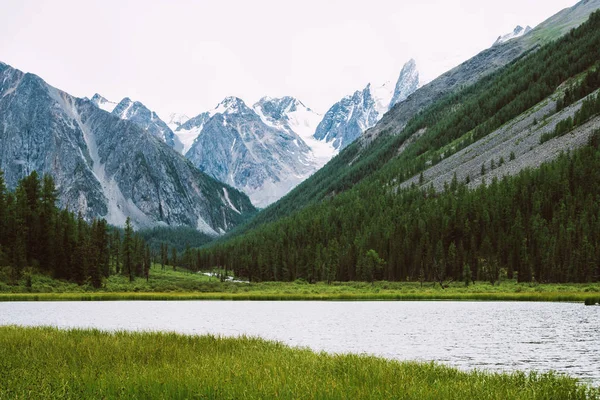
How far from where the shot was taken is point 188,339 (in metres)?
25.5

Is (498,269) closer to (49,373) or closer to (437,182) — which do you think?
(437,182)

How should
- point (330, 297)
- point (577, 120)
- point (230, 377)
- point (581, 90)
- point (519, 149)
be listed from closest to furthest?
point (230, 377), point (330, 297), point (577, 120), point (519, 149), point (581, 90)

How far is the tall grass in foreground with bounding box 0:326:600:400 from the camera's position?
13984mm

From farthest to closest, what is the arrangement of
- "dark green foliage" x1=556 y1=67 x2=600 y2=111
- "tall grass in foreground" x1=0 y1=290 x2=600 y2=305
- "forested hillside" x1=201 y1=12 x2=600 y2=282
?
"dark green foliage" x1=556 y1=67 x2=600 y2=111
"forested hillside" x1=201 y1=12 x2=600 y2=282
"tall grass in foreground" x1=0 y1=290 x2=600 y2=305

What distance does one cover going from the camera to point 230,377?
15.8 m

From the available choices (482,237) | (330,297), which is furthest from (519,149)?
(330,297)

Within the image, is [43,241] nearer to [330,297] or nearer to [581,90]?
[330,297]

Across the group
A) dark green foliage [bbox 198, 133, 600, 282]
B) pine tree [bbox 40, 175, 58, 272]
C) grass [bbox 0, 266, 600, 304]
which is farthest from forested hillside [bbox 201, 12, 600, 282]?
pine tree [bbox 40, 175, 58, 272]

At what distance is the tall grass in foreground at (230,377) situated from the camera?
13984 mm

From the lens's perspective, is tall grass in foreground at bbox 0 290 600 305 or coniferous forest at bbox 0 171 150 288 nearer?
tall grass in foreground at bbox 0 290 600 305

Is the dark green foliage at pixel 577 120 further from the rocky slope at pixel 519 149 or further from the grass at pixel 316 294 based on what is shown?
the grass at pixel 316 294

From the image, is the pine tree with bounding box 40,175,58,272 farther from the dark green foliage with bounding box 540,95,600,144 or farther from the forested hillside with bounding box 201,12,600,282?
the dark green foliage with bounding box 540,95,600,144

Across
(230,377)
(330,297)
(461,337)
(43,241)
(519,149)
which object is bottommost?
(330,297)

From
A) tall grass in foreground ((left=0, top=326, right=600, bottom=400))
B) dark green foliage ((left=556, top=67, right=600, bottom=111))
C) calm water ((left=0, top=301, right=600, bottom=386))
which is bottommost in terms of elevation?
calm water ((left=0, top=301, right=600, bottom=386))
